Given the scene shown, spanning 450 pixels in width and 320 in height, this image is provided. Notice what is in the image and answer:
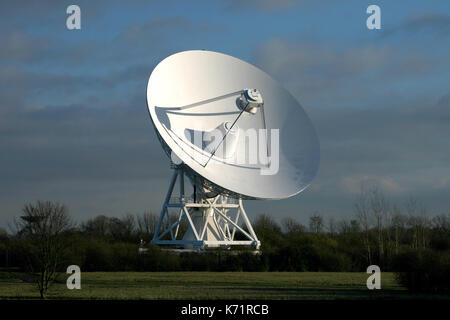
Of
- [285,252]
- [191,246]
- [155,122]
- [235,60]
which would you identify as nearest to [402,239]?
[285,252]

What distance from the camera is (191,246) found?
4875 cm

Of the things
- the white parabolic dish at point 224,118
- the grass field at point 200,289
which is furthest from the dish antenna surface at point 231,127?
the grass field at point 200,289

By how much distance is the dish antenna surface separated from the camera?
135 ft

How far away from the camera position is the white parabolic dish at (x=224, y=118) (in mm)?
40781

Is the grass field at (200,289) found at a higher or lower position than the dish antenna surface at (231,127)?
lower

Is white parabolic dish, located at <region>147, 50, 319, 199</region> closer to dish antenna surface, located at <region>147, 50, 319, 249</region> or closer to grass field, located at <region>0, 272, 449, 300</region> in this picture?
dish antenna surface, located at <region>147, 50, 319, 249</region>

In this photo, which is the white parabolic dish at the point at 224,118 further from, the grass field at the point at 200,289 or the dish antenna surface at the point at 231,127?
the grass field at the point at 200,289

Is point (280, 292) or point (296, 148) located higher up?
point (296, 148)

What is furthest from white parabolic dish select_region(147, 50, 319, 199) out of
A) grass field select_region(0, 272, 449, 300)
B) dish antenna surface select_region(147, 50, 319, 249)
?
grass field select_region(0, 272, 449, 300)

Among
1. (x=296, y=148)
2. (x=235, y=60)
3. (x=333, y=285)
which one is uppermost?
(x=235, y=60)

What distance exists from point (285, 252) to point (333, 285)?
55.1ft
